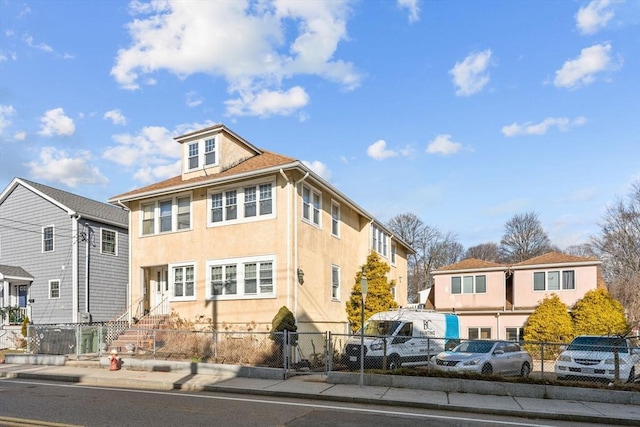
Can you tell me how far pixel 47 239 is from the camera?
1065 inches

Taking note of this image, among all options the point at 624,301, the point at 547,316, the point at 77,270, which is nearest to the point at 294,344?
the point at 77,270

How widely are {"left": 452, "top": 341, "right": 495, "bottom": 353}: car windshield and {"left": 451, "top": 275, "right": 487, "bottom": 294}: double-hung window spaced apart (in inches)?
691

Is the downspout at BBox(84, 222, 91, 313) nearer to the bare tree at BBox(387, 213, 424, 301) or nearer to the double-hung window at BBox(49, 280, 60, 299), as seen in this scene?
the double-hung window at BBox(49, 280, 60, 299)

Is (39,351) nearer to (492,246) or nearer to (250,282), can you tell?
(250,282)

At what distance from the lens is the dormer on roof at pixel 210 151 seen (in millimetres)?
21750

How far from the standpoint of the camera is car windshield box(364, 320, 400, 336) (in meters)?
18.5

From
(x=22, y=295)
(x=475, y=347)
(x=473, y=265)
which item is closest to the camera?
(x=475, y=347)

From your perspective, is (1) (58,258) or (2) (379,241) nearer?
(1) (58,258)

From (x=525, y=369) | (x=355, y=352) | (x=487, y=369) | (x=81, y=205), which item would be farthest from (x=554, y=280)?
(x=81, y=205)

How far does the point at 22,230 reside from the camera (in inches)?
1113

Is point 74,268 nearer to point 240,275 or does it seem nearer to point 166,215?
point 166,215

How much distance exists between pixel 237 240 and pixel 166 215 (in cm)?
431

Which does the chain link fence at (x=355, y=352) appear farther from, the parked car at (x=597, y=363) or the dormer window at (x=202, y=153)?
the dormer window at (x=202, y=153)

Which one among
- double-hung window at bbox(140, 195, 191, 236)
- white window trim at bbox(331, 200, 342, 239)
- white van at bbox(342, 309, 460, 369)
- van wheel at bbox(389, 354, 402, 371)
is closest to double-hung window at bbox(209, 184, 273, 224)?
double-hung window at bbox(140, 195, 191, 236)
